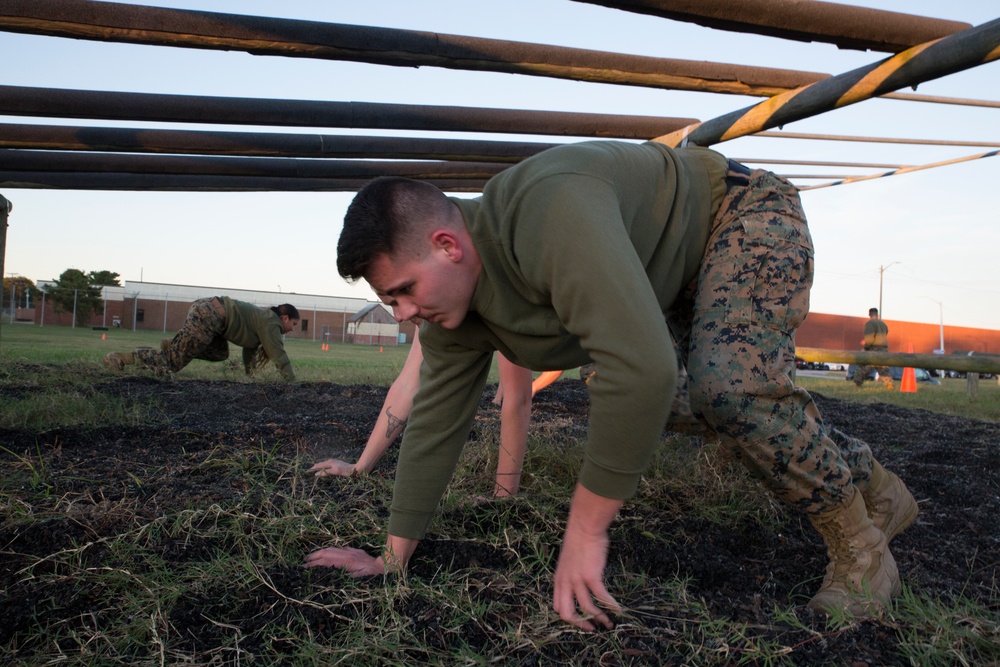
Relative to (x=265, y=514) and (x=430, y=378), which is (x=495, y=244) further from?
(x=265, y=514)

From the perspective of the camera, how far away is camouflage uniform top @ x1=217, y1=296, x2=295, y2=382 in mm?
9086

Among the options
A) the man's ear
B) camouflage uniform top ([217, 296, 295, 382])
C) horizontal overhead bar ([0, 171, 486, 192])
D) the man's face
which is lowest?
camouflage uniform top ([217, 296, 295, 382])

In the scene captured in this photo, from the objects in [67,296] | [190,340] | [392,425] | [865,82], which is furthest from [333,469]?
[67,296]

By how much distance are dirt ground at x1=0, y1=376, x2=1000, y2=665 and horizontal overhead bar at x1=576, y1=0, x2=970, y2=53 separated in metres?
1.67

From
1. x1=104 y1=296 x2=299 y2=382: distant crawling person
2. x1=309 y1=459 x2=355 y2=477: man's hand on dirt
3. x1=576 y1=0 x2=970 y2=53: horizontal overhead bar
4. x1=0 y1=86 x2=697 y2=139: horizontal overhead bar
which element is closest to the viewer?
x1=576 y1=0 x2=970 y2=53: horizontal overhead bar

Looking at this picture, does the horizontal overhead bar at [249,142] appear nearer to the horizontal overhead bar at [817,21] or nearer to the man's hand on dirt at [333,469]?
the horizontal overhead bar at [817,21]

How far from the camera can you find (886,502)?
7.98ft

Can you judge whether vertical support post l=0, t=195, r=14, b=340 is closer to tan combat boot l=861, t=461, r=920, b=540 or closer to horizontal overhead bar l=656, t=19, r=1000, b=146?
horizontal overhead bar l=656, t=19, r=1000, b=146

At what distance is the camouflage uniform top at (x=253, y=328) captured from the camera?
9086mm

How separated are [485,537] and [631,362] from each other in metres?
1.13

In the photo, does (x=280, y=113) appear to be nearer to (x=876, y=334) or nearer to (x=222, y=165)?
(x=222, y=165)

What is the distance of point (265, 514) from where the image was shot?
8.09 ft

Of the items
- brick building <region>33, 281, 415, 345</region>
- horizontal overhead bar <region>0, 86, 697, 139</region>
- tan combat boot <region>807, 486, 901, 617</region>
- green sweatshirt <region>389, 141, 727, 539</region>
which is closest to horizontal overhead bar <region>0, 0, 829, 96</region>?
horizontal overhead bar <region>0, 86, 697, 139</region>

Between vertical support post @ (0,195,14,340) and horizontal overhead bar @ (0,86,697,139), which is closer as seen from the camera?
horizontal overhead bar @ (0,86,697,139)
